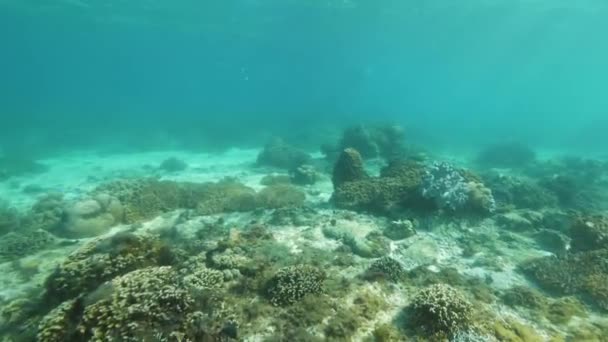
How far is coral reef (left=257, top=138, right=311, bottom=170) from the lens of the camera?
2845cm

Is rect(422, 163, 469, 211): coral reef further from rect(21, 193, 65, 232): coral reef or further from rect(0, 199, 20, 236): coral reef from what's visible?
rect(0, 199, 20, 236): coral reef

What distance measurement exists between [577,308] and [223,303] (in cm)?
845

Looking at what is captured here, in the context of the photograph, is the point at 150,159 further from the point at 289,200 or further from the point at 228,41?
the point at 228,41

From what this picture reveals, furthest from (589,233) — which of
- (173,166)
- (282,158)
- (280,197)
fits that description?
(173,166)

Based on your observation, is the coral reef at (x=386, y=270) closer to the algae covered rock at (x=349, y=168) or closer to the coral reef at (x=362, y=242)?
the coral reef at (x=362, y=242)

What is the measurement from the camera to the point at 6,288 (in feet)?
31.5

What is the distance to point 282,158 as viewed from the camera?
2925cm

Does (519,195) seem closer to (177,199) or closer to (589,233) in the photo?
(589,233)

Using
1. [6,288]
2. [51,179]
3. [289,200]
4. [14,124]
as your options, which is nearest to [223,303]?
[6,288]

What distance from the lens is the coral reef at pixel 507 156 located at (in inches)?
1367

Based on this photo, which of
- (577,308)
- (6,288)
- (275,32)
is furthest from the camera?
(275,32)

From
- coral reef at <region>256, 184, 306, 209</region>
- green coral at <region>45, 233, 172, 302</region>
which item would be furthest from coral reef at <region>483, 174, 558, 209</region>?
green coral at <region>45, 233, 172, 302</region>

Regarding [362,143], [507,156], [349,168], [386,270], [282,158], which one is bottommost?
[386,270]

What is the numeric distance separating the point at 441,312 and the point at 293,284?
3.14 metres
